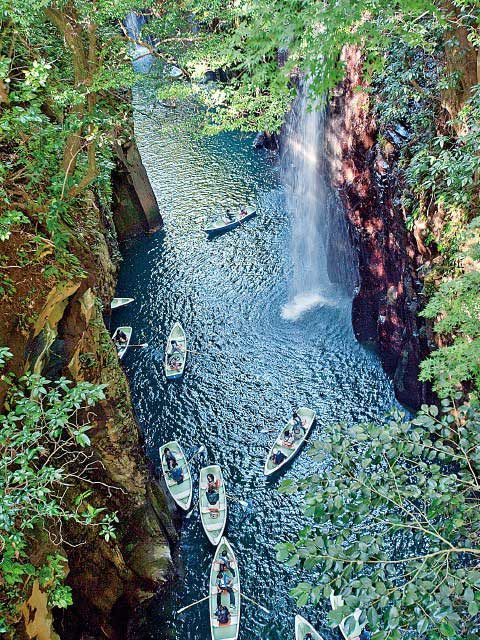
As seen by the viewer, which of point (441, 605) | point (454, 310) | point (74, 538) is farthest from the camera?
point (454, 310)

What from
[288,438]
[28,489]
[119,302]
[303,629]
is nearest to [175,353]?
[119,302]

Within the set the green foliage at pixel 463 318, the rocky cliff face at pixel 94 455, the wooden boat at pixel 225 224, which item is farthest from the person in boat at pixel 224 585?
the wooden boat at pixel 225 224

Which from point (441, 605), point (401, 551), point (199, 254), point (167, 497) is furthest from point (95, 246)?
point (441, 605)

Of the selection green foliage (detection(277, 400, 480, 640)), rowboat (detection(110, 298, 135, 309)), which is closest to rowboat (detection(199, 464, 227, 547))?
green foliage (detection(277, 400, 480, 640))

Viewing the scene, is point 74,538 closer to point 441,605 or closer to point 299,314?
point 441,605

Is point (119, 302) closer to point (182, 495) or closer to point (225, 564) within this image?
point (182, 495)
